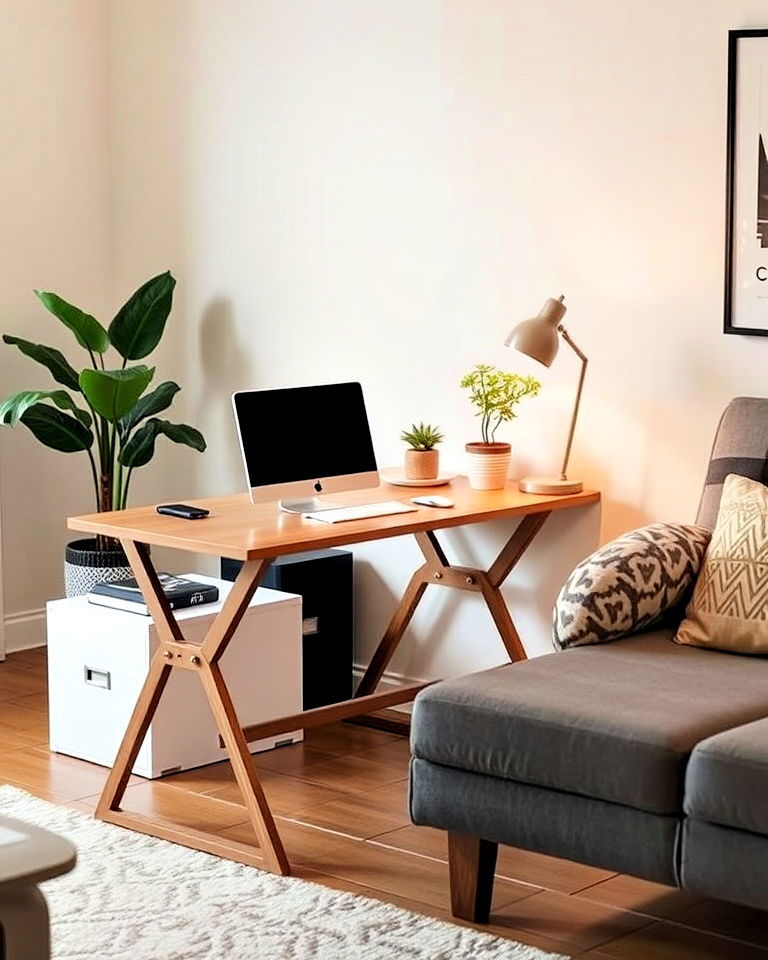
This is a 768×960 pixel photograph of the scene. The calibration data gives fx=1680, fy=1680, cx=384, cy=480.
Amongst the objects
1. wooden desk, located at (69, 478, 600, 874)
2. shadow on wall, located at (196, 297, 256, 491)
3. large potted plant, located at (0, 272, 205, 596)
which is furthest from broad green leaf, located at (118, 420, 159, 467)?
wooden desk, located at (69, 478, 600, 874)

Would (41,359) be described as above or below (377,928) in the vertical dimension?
above

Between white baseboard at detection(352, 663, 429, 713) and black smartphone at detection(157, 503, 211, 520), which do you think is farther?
white baseboard at detection(352, 663, 429, 713)

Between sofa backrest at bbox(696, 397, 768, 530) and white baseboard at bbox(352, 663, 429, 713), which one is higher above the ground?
sofa backrest at bbox(696, 397, 768, 530)

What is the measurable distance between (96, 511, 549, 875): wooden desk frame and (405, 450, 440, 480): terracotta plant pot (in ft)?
0.89

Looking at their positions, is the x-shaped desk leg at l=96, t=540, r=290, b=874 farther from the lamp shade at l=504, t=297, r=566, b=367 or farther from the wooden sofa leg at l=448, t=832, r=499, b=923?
the lamp shade at l=504, t=297, r=566, b=367

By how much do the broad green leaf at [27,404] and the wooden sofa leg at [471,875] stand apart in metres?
Answer: 2.14

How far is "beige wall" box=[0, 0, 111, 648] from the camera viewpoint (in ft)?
17.0

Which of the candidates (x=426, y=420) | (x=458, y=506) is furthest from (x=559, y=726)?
(x=426, y=420)

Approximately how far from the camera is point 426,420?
4578 mm

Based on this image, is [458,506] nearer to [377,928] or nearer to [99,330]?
[377,928]

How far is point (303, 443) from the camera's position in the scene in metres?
3.88

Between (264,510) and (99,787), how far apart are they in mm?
782

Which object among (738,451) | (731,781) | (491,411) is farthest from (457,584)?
(731,781)

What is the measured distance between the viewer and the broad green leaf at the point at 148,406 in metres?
4.98
